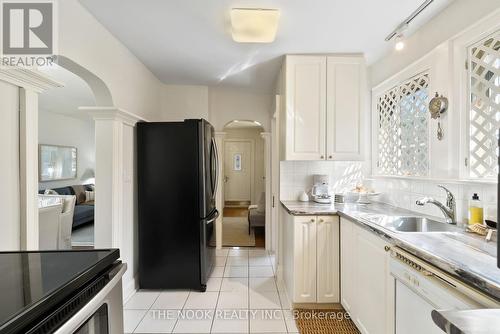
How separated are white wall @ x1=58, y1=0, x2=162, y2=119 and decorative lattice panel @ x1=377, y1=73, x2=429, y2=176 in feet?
8.62

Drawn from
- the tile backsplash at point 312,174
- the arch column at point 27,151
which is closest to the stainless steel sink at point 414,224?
the tile backsplash at point 312,174

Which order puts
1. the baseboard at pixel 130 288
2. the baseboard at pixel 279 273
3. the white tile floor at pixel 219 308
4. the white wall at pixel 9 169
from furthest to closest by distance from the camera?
the baseboard at pixel 279 273
the baseboard at pixel 130 288
the white tile floor at pixel 219 308
the white wall at pixel 9 169

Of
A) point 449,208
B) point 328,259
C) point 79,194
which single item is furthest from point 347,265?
point 79,194

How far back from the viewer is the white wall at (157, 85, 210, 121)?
12.1ft

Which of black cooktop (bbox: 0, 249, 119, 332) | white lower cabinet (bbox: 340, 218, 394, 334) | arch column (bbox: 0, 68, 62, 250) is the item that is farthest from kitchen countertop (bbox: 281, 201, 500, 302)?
arch column (bbox: 0, 68, 62, 250)

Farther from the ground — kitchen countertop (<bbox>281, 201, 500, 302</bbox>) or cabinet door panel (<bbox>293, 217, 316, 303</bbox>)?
kitchen countertop (<bbox>281, 201, 500, 302</bbox>)

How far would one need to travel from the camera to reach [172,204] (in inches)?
106

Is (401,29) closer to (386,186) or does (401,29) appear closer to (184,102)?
(386,186)

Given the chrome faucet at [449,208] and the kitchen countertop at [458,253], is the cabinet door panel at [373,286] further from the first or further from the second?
the chrome faucet at [449,208]

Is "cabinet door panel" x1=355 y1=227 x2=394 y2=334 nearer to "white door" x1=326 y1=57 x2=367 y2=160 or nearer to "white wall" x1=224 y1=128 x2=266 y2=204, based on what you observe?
"white door" x1=326 y1=57 x2=367 y2=160

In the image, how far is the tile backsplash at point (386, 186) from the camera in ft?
5.59

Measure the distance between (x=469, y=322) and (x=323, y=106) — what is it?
87.0 inches

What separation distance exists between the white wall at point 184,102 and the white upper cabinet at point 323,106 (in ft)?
4.87

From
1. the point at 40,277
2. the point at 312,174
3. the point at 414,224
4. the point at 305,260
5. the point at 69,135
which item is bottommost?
the point at 305,260
